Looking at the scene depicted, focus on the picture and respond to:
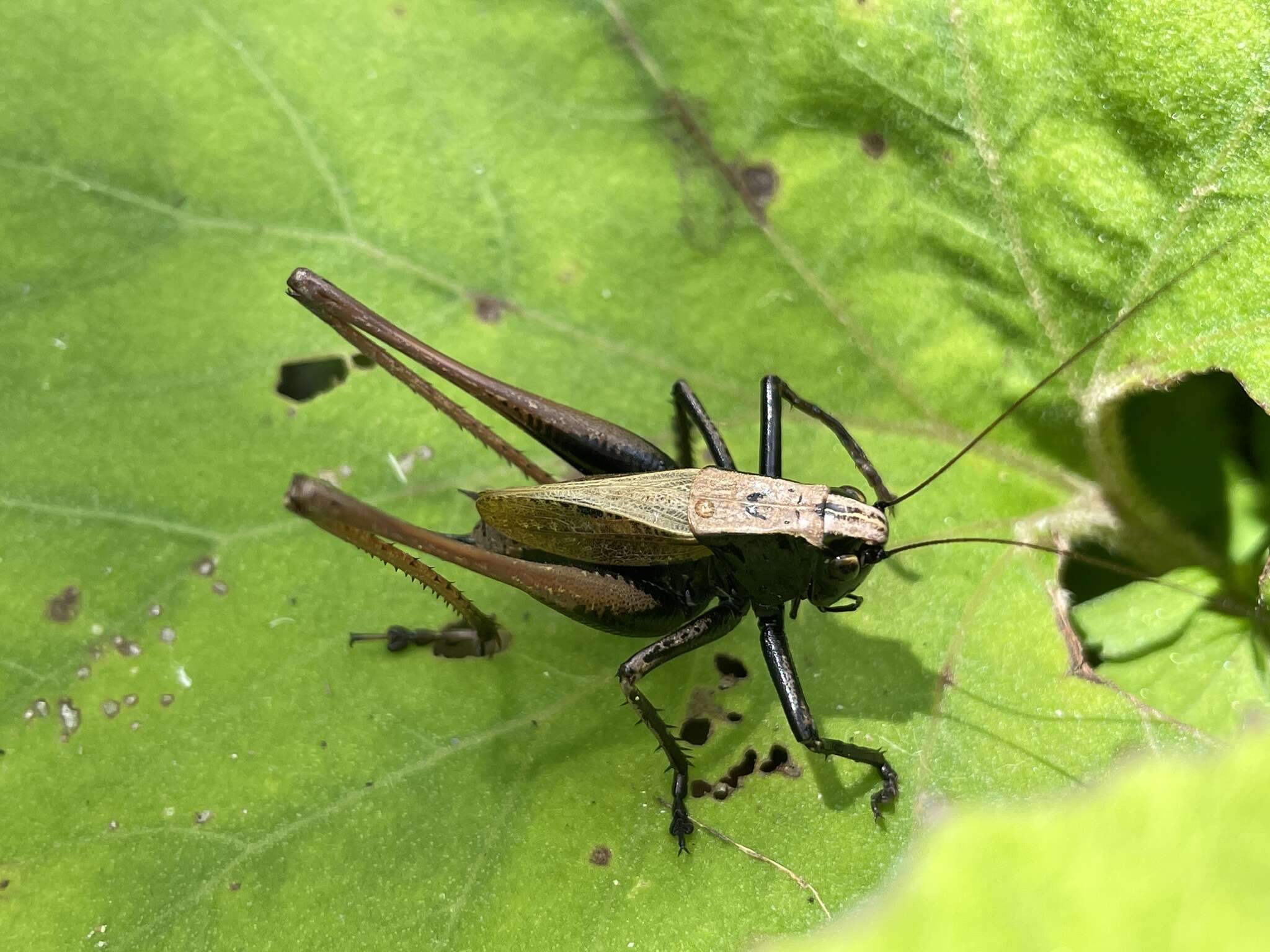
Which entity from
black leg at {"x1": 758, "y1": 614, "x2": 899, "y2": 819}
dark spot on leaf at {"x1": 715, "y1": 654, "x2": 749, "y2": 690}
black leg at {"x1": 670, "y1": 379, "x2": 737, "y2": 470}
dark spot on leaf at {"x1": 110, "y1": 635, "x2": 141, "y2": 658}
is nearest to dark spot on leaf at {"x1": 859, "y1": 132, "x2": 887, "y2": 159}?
black leg at {"x1": 670, "y1": 379, "x2": 737, "y2": 470}

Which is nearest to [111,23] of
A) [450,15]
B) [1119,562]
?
[450,15]

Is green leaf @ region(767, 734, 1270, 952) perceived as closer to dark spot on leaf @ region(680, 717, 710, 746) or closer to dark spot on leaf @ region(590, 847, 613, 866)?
dark spot on leaf @ region(590, 847, 613, 866)

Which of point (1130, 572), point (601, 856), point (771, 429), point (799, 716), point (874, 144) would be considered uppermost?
point (874, 144)

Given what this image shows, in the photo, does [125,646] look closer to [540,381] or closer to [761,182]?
[540,381]

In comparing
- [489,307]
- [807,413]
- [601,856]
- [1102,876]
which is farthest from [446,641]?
[1102,876]

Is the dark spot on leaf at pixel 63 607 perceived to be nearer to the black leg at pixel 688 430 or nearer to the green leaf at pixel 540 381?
the green leaf at pixel 540 381

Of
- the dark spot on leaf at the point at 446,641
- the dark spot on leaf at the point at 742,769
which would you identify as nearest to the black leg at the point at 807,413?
the dark spot on leaf at the point at 742,769

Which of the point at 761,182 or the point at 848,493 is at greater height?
the point at 761,182
